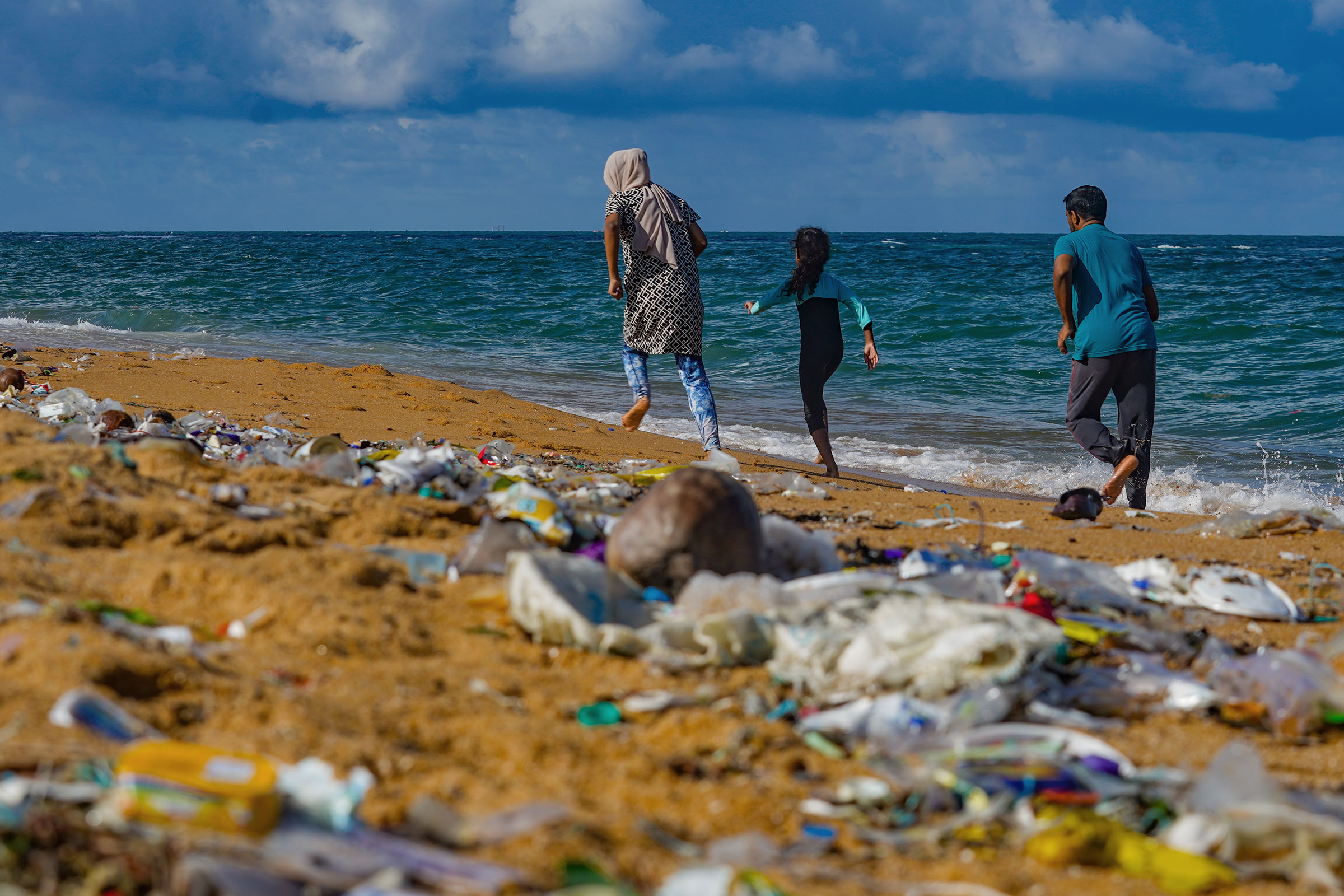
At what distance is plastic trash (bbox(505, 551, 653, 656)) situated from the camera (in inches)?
93.0

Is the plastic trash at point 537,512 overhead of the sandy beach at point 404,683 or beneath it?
overhead

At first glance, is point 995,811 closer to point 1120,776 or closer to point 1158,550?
point 1120,776

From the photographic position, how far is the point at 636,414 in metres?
5.83

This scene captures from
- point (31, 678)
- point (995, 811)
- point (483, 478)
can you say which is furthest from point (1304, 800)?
point (483, 478)

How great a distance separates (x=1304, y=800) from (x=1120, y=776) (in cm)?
29

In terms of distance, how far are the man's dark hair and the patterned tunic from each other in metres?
2.06

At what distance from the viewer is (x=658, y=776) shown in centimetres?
179

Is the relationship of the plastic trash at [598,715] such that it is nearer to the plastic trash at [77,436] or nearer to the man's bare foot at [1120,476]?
the plastic trash at [77,436]

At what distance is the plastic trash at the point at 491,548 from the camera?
112 inches

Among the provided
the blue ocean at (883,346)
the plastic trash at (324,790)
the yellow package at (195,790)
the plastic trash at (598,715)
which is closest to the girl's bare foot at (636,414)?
the blue ocean at (883,346)

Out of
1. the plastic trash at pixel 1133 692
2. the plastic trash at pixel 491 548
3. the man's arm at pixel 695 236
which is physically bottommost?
the plastic trash at pixel 1133 692

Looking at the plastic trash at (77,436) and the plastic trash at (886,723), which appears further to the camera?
the plastic trash at (77,436)

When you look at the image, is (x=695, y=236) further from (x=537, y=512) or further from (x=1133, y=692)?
(x=1133, y=692)

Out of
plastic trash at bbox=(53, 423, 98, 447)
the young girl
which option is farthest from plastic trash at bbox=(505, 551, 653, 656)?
the young girl
